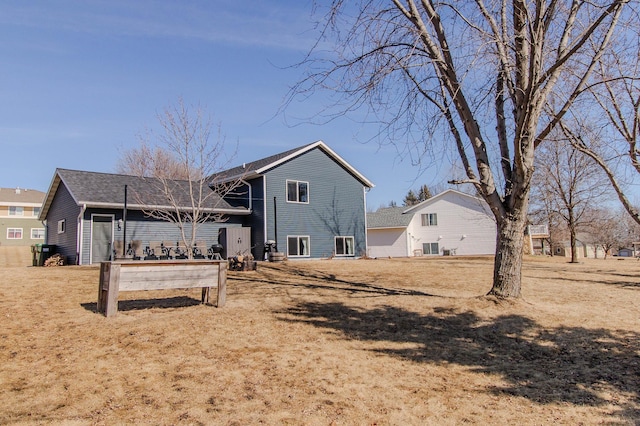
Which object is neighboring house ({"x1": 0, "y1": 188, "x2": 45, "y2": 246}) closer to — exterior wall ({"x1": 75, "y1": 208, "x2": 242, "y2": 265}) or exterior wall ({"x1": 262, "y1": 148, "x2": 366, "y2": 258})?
exterior wall ({"x1": 75, "y1": 208, "x2": 242, "y2": 265})

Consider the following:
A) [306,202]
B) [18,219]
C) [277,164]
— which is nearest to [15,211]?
[18,219]

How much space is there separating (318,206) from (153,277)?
17.3 metres

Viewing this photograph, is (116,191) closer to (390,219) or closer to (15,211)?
(390,219)

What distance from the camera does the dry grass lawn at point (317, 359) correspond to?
12.6ft

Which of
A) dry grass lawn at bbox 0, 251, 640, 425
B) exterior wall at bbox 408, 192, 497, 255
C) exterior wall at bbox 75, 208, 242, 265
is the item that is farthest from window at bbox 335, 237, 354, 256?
dry grass lawn at bbox 0, 251, 640, 425

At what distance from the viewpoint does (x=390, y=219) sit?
38.2 metres

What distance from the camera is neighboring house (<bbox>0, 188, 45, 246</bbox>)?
4588 centimetres

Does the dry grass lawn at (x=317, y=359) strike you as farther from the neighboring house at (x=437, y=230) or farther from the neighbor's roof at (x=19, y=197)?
the neighbor's roof at (x=19, y=197)

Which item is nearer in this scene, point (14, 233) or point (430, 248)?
point (430, 248)

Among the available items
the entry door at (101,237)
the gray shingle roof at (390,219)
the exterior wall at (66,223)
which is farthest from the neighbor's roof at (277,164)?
the gray shingle roof at (390,219)

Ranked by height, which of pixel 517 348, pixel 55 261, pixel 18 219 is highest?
pixel 18 219

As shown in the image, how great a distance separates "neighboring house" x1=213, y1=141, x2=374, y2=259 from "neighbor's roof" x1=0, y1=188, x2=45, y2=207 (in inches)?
1369

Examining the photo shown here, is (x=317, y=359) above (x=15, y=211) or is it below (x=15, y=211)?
below

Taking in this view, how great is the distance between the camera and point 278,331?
6.37m
